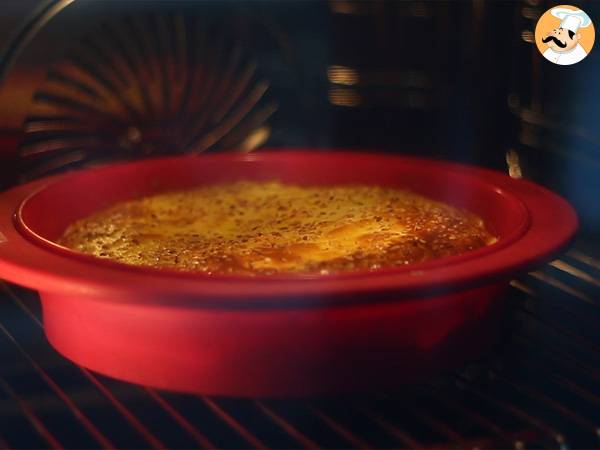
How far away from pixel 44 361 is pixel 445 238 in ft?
1.65

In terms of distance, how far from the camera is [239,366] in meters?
0.84

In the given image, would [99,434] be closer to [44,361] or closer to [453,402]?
[44,361]

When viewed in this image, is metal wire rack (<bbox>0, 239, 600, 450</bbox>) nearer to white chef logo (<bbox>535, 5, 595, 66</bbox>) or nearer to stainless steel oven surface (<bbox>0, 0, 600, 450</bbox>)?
stainless steel oven surface (<bbox>0, 0, 600, 450</bbox>)

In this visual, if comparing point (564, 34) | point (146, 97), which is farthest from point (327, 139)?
point (564, 34)

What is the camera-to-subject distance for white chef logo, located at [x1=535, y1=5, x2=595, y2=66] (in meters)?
1.09

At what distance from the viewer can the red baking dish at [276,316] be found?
0.76 metres

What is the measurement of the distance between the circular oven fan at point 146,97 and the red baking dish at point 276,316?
0.30m

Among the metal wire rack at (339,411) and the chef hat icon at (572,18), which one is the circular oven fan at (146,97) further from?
the chef hat icon at (572,18)

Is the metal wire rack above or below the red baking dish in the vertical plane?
below

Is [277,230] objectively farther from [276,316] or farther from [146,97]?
[146,97]

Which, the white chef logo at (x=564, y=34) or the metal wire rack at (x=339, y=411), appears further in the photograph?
the white chef logo at (x=564, y=34)

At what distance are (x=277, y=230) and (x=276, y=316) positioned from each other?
0.93 ft

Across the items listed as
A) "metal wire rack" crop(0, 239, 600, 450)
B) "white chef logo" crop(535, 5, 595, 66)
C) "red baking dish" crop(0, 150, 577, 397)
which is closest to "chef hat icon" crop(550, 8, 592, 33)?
"white chef logo" crop(535, 5, 595, 66)

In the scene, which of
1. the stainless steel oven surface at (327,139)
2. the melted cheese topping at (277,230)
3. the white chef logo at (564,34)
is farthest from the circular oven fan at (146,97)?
the white chef logo at (564,34)
